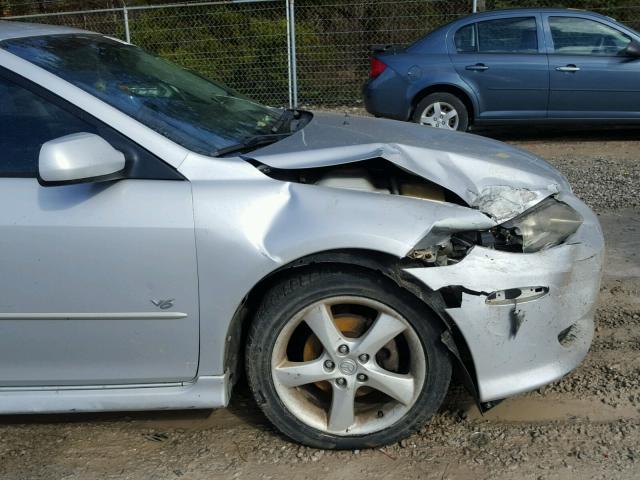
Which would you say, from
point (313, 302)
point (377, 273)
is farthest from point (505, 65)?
point (313, 302)

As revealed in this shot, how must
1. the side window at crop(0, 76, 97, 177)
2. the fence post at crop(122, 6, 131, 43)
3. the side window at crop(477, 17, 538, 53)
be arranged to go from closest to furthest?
the side window at crop(0, 76, 97, 177), the side window at crop(477, 17, 538, 53), the fence post at crop(122, 6, 131, 43)

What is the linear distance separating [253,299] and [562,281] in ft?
4.12

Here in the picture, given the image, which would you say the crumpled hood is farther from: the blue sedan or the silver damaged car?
the blue sedan

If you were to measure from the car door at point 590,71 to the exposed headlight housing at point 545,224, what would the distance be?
604 centimetres

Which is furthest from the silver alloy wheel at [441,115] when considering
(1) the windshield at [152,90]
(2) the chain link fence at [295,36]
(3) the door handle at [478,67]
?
(1) the windshield at [152,90]

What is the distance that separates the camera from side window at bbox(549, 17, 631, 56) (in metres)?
8.52

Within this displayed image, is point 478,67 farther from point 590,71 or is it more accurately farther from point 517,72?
point 590,71

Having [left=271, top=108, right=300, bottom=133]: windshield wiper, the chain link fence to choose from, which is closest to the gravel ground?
[left=271, top=108, right=300, bottom=133]: windshield wiper

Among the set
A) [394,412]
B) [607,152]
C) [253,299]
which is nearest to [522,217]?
[394,412]

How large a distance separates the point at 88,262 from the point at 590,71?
24.7 ft

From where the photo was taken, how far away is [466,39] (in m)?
8.92

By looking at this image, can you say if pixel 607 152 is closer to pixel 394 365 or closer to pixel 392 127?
pixel 392 127

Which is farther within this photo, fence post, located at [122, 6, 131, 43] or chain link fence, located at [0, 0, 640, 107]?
Answer: fence post, located at [122, 6, 131, 43]

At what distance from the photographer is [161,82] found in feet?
11.2
